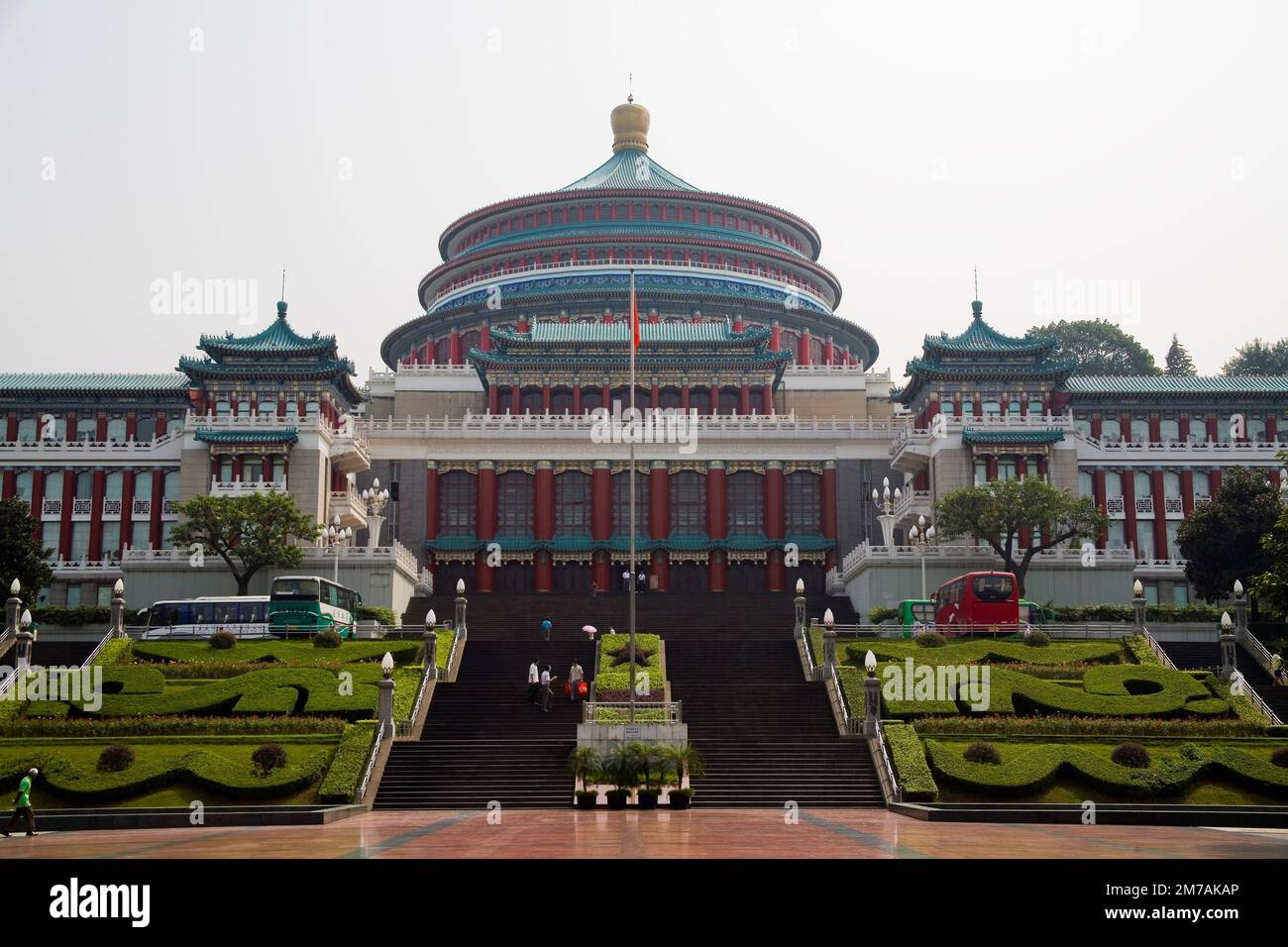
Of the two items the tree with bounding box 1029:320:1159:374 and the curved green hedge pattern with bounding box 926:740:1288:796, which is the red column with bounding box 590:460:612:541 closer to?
the curved green hedge pattern with bounding box 926:740:1288:796

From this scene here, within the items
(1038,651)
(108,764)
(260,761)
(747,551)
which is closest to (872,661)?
(1038,651)

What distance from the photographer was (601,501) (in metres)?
79.8

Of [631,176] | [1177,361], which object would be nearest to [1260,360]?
[1177,361]

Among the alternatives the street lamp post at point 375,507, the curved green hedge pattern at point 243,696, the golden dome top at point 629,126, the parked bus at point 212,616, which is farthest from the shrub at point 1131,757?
the golden dome top at point 629,126

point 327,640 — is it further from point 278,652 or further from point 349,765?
point 349,765

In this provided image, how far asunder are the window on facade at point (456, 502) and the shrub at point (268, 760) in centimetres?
3914

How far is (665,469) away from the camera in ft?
265

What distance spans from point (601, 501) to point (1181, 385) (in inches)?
1406

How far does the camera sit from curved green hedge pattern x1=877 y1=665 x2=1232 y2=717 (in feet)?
156

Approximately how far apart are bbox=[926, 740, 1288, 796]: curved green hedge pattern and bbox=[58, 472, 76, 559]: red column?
56.9 meters

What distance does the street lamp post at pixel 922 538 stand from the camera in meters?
67.3
